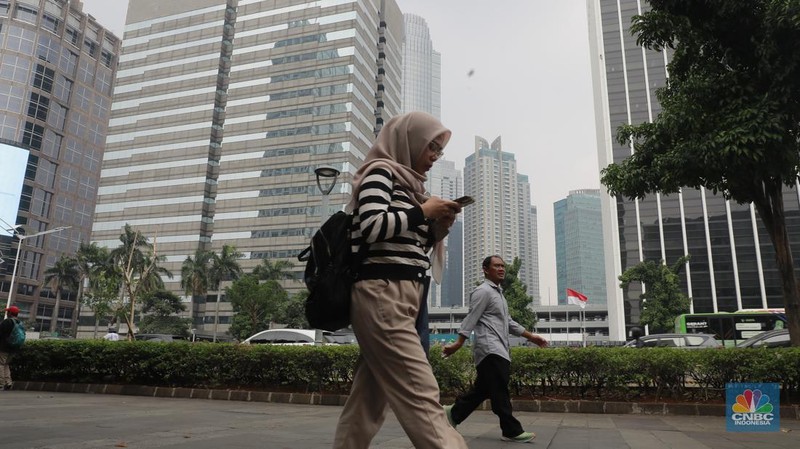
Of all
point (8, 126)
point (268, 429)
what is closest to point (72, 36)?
point (8, 126)

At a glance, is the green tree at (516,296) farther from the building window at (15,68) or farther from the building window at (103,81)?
the building window at (103,81)

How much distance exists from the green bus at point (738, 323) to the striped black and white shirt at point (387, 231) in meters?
26.6

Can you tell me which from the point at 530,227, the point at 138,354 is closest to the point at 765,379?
the point at 138,354

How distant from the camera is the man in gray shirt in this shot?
14.6ft

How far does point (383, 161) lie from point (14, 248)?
8395 cm

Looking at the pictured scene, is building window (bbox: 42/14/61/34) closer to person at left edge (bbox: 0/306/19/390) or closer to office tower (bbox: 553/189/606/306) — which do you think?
person at left edge (bbox: 0/306/19/390)

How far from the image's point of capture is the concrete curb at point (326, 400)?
7.27 m

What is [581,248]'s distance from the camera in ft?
385

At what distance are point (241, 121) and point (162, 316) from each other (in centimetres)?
3062

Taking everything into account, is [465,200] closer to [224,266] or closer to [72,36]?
[224,266]

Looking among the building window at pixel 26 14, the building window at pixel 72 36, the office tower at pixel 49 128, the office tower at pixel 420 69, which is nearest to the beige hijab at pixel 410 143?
the office tower at pixel 49 128

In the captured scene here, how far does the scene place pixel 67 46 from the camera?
7888 cm

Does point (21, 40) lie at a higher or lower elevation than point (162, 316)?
higher

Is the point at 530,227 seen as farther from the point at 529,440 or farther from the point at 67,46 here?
the point at 529,440
